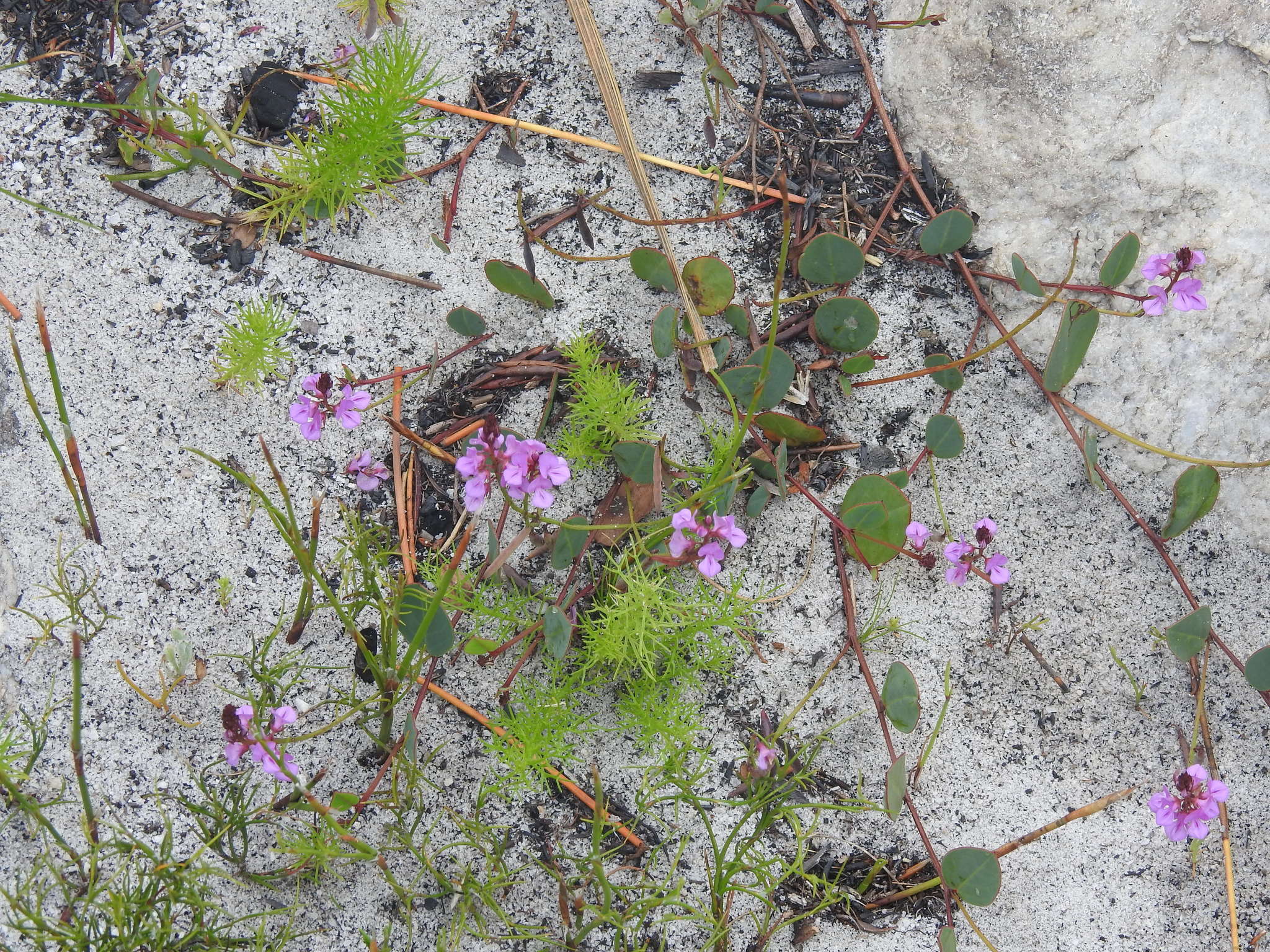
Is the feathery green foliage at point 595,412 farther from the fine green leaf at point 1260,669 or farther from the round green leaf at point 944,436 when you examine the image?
the fine green leaf at point 1260,669

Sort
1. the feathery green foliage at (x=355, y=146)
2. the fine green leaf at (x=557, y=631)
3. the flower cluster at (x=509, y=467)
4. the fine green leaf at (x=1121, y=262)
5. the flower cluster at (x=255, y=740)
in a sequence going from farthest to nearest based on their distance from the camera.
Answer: the feathery green foliage at (x=355, y=146) < the fine green leaf at (x=1121, y=262) < the fine green leaf at (x=557, y=631) < the flower cluster at (x=255, y=740) < the flower cluster at (x=509, y=467)

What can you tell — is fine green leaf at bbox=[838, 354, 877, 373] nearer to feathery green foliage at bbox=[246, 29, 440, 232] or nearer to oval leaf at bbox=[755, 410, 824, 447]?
oval leaf at bbox=[755, 410, 824, 447]

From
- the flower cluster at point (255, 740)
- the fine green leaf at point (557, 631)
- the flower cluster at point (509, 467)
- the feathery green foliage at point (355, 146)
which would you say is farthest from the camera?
the feathery green foliage at point (355, 146)

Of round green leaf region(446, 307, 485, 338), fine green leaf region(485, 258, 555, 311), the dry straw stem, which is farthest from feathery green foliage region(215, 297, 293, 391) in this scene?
the dry straw stem

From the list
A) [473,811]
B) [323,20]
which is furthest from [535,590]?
[323,20]

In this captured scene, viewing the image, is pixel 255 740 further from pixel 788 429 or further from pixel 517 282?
pixel 788 429

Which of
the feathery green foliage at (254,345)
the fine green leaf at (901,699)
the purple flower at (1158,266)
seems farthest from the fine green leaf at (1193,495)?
the feathery green foliage at (254,345)
